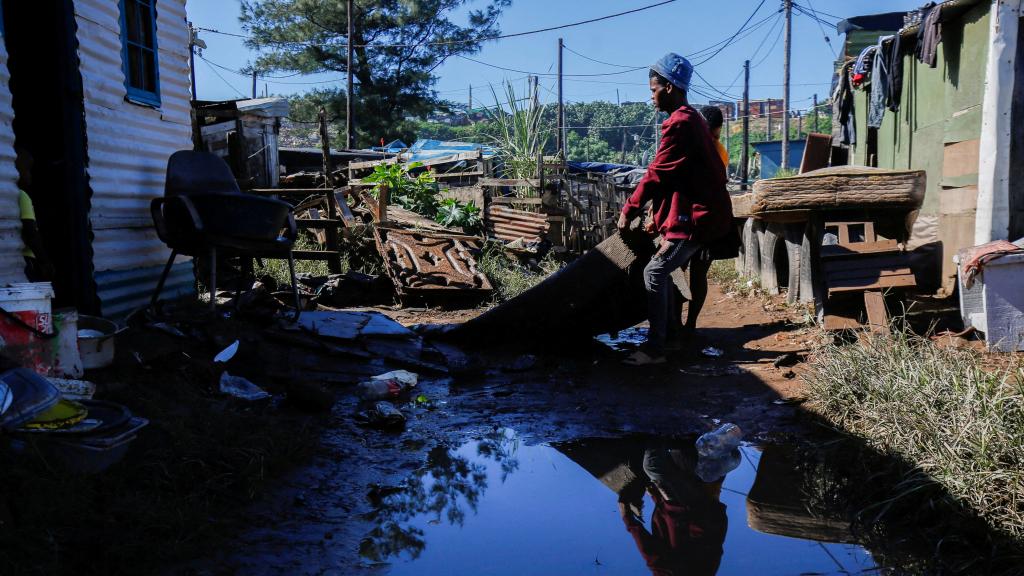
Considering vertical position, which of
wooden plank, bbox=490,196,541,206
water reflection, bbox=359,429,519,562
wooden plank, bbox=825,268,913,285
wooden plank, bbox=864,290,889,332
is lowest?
water reflection, bbox=359,429,519,562

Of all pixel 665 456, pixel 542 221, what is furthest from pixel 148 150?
pixel 542 221

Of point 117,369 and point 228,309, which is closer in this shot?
point 117,369

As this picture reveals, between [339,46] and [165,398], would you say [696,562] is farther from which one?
[339,46]

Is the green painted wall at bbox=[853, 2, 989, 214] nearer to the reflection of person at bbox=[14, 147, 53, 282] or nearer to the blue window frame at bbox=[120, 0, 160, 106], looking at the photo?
the blue window frame at bbox=[120, 0, 160, 106]

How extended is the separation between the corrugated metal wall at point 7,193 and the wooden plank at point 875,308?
555 centimetres

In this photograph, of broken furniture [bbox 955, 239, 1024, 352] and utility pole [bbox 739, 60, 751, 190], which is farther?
utility pole [bbox 739, 60, 751, 190]

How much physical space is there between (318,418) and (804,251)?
4300mm

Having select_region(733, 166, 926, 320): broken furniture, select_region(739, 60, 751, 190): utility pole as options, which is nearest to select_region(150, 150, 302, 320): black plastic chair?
select_region(733, 166, 926, 320): broken furniture

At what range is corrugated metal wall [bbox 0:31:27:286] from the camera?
4.65m

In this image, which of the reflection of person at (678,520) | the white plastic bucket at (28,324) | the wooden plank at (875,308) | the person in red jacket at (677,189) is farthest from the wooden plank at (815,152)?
the white plastic bucket at (28,324)

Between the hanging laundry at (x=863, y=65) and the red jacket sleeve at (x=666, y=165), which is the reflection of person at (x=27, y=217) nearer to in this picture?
the red jacket sleeve at (x=666, y=165)

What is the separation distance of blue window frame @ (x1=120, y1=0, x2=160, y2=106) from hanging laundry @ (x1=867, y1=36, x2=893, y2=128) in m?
8.23

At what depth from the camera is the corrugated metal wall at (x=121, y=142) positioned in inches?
224

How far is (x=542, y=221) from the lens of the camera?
12828 mm
